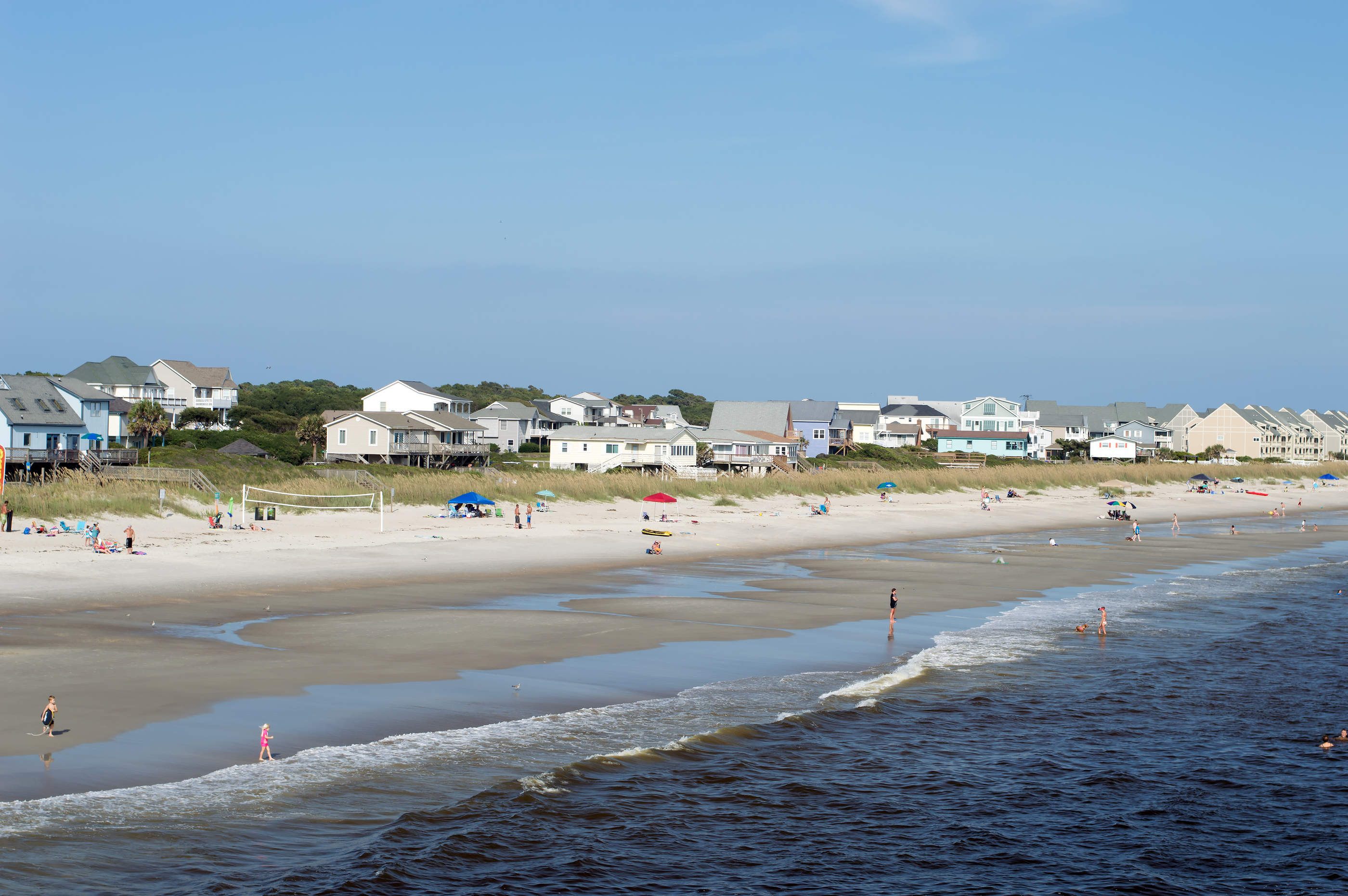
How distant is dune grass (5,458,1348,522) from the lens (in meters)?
38.5

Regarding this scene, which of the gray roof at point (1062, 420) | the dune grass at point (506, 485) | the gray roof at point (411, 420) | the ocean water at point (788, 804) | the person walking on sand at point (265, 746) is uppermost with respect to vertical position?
the gray roof at point (1062, 420)

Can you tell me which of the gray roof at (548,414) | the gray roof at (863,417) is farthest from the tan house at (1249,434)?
the gray roof at (548,414)

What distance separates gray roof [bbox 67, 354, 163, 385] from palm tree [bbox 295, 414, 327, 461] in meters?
28.9

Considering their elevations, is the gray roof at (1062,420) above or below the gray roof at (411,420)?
above

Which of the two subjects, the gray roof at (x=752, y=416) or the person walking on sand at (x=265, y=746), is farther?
the gray roof at (x=752, y=416)

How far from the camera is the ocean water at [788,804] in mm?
11492

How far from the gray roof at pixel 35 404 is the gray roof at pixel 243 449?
10954mm

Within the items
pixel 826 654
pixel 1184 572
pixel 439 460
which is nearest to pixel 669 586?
pixel 826 654

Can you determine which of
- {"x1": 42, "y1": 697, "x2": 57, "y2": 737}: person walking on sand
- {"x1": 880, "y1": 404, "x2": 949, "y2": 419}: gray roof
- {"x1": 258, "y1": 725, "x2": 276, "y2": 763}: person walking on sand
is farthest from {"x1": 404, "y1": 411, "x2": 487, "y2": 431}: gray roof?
{"x1": 880, "y1": 404, "x2": 949, "y2": 419}: gray roof

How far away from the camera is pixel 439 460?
78.8 metres

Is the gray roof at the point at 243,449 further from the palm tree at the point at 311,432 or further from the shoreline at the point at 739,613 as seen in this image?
the shoreline at the point at 739,613

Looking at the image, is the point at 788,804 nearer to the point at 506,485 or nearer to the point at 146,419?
the point at 506,485

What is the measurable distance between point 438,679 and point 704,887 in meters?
8.74

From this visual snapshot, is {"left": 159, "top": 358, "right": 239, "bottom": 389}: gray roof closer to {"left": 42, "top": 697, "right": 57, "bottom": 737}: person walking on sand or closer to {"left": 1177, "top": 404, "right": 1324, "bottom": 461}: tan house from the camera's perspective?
{"left": 42, "top": 697, "right": 57, "bottom": 737}: person walking on sand
